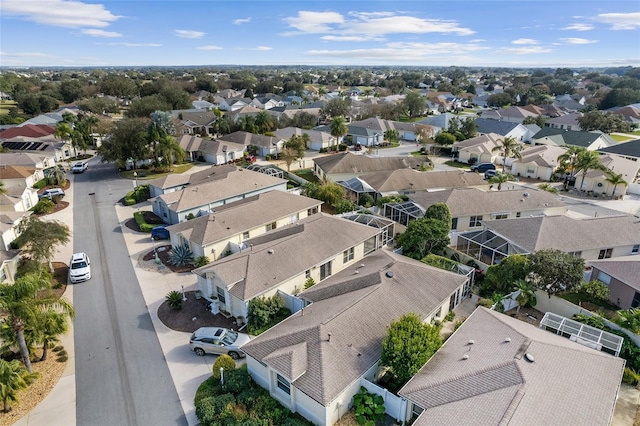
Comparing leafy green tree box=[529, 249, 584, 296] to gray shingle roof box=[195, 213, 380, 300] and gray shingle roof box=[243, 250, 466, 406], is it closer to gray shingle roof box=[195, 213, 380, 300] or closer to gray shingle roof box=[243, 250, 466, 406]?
gray shingle roof box=[243, 250, 466, 406]

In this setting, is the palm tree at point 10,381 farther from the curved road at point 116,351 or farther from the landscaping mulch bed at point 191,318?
the landscaping mulch bed at point 191,318

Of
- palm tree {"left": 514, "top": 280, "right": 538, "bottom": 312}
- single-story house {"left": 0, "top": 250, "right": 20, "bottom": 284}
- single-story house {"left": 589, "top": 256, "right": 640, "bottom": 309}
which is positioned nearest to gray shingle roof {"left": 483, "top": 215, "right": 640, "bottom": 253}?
single-story house {"left": 589, "top": 256, "right": 640, "bottom": 309}

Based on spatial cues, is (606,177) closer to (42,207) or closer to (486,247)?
(486,247)

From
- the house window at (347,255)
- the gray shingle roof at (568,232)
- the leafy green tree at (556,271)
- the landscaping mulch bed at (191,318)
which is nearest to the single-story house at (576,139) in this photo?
the gray shingle roof at (568,232)

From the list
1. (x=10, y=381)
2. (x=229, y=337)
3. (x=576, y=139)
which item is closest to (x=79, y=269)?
(x=10, y=381)

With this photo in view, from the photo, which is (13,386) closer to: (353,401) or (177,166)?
(353,401)

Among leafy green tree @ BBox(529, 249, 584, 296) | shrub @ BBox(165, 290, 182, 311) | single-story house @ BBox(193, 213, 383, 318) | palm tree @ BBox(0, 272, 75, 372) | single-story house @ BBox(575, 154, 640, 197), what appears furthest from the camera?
single-story house @ BBox(575, 154, 640, 197)

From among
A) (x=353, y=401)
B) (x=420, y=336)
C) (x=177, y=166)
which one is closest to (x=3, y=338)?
(x=353, y=401)
